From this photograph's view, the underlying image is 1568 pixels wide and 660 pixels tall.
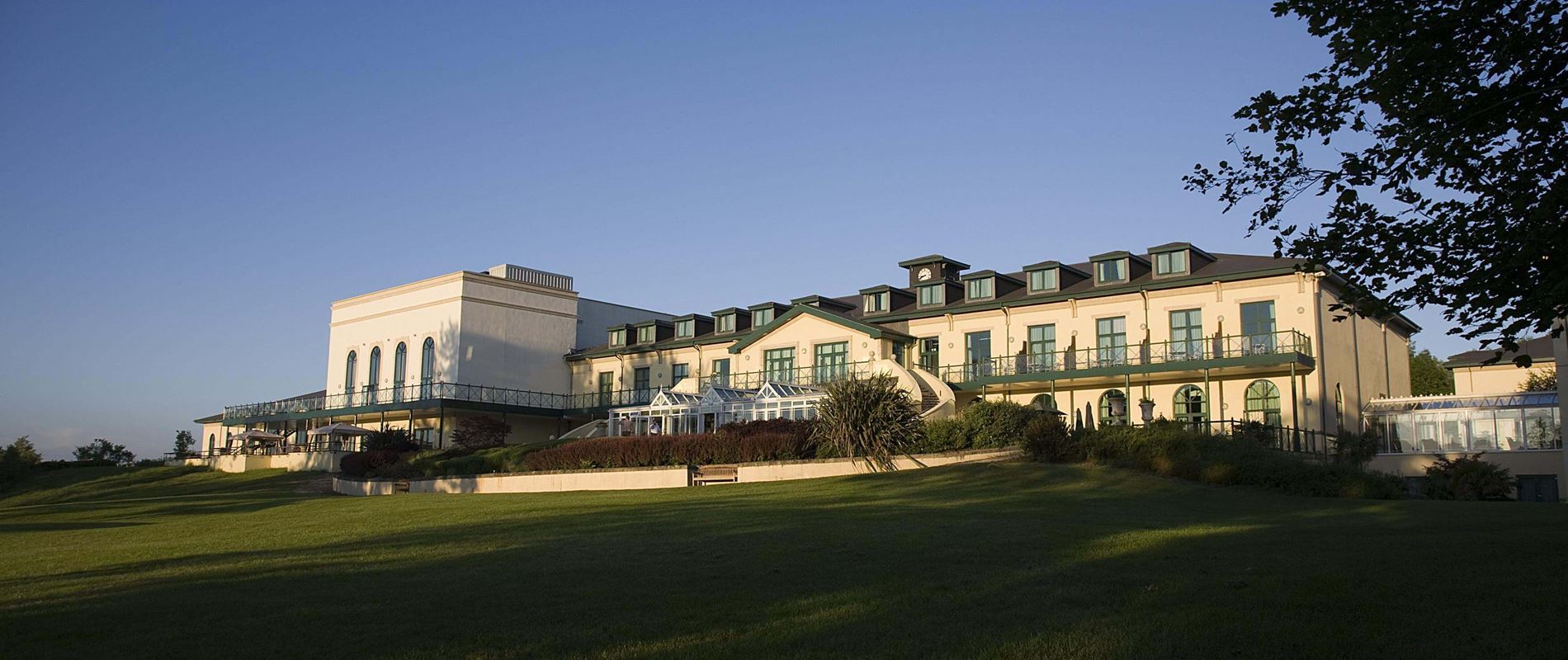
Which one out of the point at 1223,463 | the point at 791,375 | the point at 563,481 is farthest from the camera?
the point at 791,375


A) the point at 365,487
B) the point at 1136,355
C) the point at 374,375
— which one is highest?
the point at 374,375

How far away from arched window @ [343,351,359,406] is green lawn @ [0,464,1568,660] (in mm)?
39068

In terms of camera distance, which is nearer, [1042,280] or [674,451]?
[674,451]

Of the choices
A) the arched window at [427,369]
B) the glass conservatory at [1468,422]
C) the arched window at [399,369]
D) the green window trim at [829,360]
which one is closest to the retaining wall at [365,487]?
the arched window at [427,369]

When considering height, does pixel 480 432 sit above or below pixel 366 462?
above

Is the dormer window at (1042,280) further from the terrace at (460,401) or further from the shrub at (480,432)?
the shrub at (480,432)

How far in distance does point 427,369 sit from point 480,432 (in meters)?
6.14

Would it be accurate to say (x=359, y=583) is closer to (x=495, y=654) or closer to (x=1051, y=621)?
(x=495, y=654)

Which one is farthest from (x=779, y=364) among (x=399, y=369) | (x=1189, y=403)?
(x=399, y=369)

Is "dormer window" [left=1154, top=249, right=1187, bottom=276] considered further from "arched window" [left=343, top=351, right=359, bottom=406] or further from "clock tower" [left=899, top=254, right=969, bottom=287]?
"arched window" [left=343, top=351, right=359, bottom=406]

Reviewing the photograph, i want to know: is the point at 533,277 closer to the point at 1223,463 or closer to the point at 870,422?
the point at 870,422

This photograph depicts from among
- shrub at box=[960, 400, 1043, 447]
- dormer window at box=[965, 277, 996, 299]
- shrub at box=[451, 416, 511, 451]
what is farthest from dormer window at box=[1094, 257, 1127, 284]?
shrub at box=[451, 416, 511, 451]

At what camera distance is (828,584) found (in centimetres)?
1048

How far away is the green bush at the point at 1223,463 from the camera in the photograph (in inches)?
847
